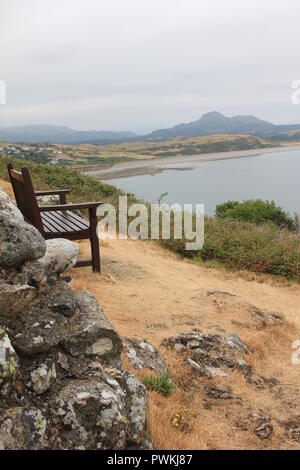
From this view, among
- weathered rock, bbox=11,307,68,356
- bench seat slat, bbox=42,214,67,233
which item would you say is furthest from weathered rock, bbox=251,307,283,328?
weathered rock, bbox=11,307,68,356

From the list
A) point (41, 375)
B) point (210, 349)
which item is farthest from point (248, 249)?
point (41, 375)

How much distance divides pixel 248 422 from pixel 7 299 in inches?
89.7

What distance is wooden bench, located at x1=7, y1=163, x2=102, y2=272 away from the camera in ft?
16.6

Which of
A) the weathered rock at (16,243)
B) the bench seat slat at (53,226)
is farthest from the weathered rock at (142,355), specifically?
the bench seat slat at (53,226)

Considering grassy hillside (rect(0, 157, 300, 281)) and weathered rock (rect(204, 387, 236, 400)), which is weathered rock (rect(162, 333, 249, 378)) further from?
grassy hillside (rect(0, 157, 300, 281))

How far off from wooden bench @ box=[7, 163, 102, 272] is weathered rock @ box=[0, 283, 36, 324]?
1.91 m

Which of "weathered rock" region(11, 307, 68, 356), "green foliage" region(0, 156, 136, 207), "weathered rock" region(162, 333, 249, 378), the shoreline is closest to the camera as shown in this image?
"weathered rock" region(11, 307, 68, 356)

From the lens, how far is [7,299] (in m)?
3.04

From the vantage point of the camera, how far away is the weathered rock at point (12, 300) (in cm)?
303

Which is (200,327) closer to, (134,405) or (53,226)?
(53,226)

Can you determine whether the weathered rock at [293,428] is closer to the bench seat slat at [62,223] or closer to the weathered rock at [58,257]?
the weathered rock at [58,257]

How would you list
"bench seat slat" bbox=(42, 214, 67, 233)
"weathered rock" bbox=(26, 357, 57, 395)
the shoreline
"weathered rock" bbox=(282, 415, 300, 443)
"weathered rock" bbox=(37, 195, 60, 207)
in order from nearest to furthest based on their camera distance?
"weathered rock" bbox=(26, 357, 57, 395) < "weathered rock" bbox=(282, 415, 300, 443) < "bench seat slat" bbox=(42, 214, 67, 233) < "weathered rock" bbox=(37, 195, 60, 207) < the shoreline
